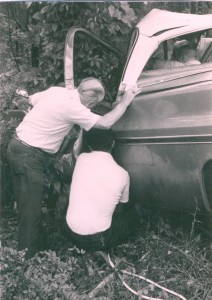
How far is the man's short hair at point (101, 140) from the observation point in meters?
3.56

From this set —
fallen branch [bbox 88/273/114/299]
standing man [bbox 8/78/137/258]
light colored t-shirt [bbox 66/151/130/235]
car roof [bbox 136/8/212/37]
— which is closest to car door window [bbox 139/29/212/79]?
car roof [bbox 136/8/212/37]

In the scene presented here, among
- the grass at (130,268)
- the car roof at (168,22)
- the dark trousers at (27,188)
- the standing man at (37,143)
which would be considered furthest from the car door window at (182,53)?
the grass at (130,268)

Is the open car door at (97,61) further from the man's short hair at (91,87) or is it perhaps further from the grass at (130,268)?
the grass at (130,268)

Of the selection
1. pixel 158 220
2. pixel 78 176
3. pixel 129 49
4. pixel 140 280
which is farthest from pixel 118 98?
pixel 140 280

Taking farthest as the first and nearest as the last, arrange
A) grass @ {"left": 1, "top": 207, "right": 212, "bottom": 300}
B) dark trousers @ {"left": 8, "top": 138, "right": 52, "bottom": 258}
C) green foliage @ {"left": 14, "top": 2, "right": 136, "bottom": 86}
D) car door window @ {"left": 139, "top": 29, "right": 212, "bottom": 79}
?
green foliage @ {"left": 14, "top": 2, "right": 136, "bottom": 86}
car door window @ {"left": 139, "top": 29, "right": 212, "bottom": 79}
dark trousers @ {"left": 8, "top": 138, "right": 52, "bottom": 258}
grass @ {"left": 1, "top": 207, "right": 212, "bottom": 300}

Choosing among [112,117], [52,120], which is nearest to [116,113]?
[112,117]

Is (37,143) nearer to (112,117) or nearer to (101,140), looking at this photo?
(101,140)

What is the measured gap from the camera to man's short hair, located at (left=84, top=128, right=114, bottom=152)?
3.56 metres

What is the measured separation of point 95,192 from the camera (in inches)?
134

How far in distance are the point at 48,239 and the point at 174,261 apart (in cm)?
121

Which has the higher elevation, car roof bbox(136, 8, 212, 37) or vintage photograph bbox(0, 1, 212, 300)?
car roof bbox(136, 8, 212, 37)

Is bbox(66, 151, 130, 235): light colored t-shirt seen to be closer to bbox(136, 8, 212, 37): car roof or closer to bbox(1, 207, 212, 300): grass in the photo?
bbox(1, 207, 212, 300): grass

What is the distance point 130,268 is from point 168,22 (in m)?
1.99

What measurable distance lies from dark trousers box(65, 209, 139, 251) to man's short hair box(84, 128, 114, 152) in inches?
22.5
